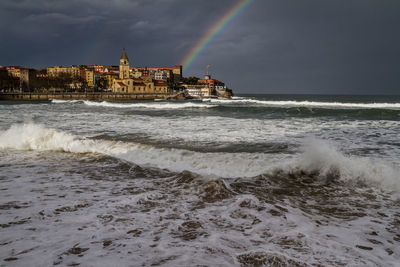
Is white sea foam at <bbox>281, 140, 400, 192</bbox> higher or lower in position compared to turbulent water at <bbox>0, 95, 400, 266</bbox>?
higher

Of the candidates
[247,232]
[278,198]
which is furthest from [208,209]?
[278,198]

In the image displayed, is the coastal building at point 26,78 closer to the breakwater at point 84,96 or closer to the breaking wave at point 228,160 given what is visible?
the breakwater at point 84,96

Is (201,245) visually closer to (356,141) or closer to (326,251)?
(326,251)

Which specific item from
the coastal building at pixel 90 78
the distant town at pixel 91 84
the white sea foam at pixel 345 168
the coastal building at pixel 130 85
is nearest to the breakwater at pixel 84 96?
the distant town at pixel 91 84

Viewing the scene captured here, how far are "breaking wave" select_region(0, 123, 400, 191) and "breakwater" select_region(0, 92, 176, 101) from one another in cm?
8868

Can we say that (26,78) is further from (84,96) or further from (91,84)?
(84,96)

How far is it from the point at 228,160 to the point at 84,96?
313 ft

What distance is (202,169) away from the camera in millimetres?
7031

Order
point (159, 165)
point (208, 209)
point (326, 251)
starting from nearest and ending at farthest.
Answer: point (326, 251) < point (208, 209) < point (159, 165)

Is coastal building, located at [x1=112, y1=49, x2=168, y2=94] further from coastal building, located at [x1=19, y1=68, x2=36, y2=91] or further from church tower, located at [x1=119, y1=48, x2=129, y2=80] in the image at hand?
coastal building, located at [x1=19, y1=68, x2=36, y2=91]

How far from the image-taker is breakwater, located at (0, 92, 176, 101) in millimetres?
85562

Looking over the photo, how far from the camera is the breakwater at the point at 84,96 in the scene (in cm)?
8556

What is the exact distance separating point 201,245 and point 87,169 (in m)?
4.69

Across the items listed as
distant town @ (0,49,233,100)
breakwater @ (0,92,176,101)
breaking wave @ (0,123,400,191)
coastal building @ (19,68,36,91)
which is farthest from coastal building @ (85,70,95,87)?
breaking wave @ (0,123,400,191)
